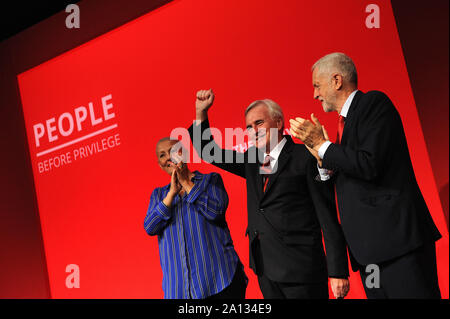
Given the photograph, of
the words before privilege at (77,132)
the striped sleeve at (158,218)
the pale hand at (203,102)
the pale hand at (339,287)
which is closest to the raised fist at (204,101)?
the pale hand at (203,102)

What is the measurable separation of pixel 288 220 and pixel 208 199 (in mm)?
546

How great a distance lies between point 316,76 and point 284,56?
3.19 feet

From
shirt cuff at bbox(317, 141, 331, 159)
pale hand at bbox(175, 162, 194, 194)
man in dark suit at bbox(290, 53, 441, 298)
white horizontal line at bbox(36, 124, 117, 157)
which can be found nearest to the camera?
man in dark suit at bbox(290, 53, 441, 298)

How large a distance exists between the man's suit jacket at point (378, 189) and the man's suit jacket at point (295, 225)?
14 centimetres

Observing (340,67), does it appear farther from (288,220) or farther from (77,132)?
(77,132)

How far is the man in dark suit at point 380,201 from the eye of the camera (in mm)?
1800

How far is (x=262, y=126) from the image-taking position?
7.71ft

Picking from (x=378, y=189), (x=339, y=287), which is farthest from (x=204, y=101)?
(x=339, y=287)

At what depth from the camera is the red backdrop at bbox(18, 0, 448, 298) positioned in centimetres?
282

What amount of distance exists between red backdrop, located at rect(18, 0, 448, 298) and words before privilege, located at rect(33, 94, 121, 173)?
17mm

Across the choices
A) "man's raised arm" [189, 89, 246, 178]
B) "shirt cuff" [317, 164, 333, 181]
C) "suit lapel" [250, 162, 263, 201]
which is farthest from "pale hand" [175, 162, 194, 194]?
"shirt cuff" [317, 164, 333, 181]

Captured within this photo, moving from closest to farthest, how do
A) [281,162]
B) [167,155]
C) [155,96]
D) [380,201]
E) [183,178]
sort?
[380,201]
[281,162]
[183,178]
[167,155]
[155,96]

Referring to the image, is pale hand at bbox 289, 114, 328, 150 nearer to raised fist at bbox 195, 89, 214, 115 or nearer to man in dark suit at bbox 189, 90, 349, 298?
man in dark suit at bbox 189, 90, 349, 298
